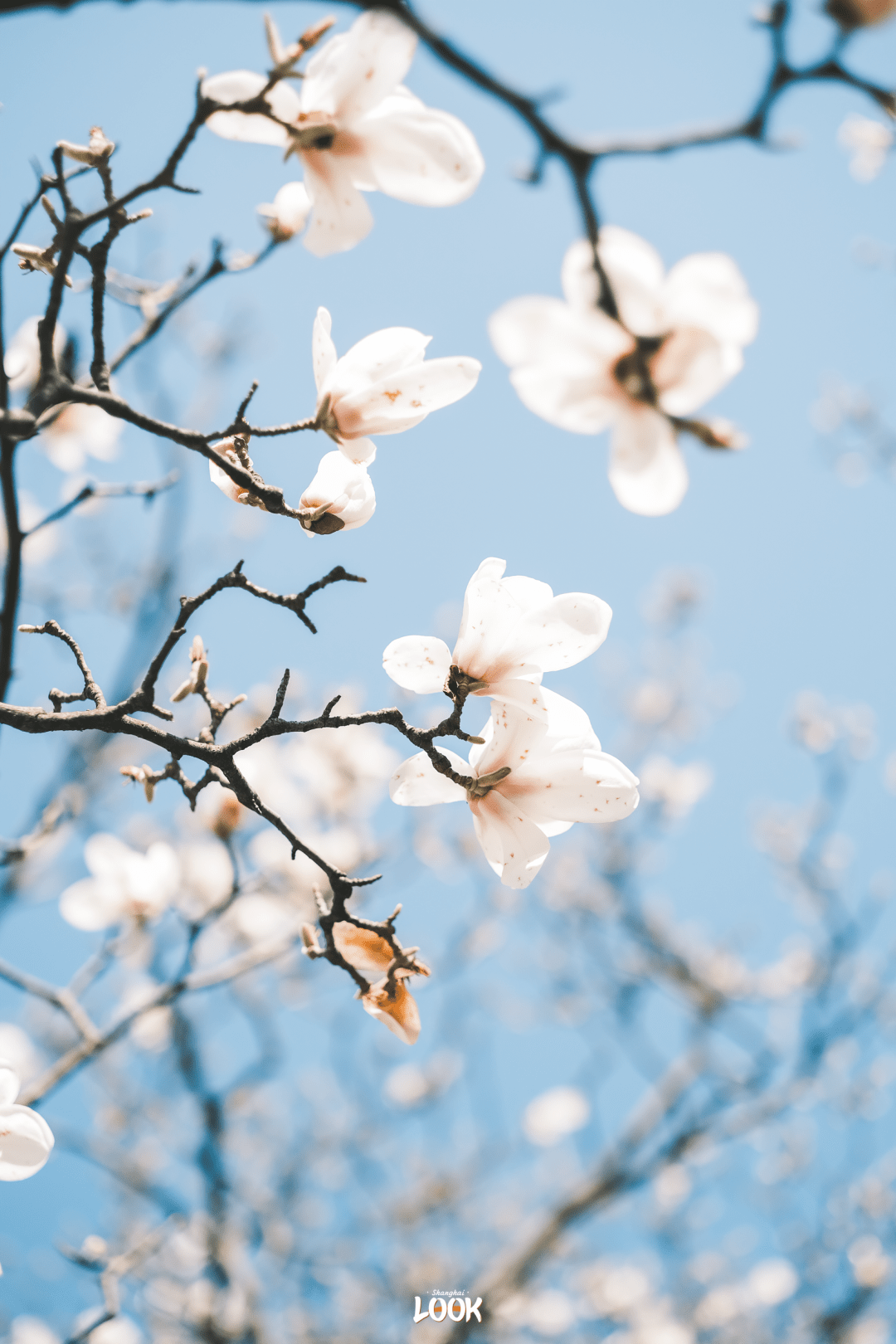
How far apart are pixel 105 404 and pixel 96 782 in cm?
341

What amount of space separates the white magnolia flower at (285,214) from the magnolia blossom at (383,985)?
1250 millimetres

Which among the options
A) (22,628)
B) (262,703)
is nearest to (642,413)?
(22,628)

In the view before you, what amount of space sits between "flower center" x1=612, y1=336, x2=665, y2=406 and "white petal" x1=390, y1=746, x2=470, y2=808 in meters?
0.49

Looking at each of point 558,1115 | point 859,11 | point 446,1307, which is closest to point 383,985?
point 859,11

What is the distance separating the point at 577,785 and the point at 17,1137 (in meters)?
0.87

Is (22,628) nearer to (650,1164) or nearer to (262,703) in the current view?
(262,703)

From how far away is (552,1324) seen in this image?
612 cm

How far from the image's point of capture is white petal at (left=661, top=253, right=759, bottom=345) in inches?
30.8

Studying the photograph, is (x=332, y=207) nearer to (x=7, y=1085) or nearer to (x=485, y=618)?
(x=485, y=618)

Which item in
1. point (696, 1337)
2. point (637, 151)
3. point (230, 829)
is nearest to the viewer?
point (637, 151)

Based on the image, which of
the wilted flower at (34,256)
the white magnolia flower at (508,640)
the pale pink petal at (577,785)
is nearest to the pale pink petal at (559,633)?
the white magnolia flower at (508,640)

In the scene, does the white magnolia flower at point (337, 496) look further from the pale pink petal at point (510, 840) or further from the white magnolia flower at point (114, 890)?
the white magnolia flower at point (114, 890)

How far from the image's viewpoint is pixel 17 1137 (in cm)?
106

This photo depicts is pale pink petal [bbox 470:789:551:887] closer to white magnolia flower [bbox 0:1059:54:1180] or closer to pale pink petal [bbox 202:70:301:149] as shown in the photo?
white magnolia flower [bbox 0:1059:54:1180]
